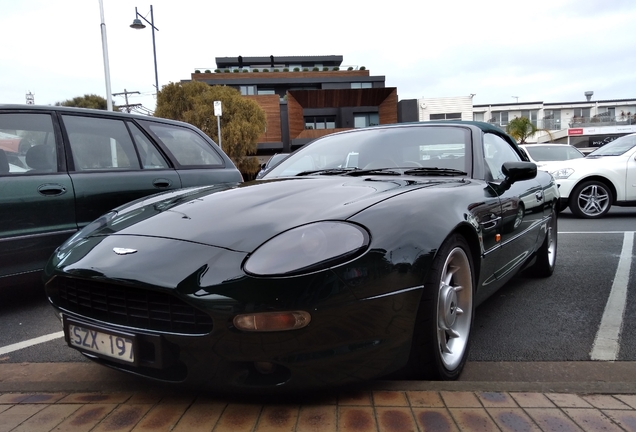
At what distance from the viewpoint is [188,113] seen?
88.2 feet

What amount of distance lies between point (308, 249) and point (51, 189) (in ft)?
8.38

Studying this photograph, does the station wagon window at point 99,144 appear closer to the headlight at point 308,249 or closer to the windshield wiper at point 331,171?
the windshield wiper at point 331,171

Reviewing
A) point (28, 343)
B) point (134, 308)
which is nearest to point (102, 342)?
point (134, 308)

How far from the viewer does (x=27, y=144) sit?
11.7ft

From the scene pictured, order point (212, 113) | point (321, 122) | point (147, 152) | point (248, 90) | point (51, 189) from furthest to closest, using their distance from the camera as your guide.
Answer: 1. point (248, 90)
2. point (321, 122)
3. point (212, 113)
4. point (147, 152)
5. point (51, 189)

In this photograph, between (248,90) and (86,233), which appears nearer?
(86,233)

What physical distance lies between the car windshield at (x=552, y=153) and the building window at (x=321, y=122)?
97.1 feet

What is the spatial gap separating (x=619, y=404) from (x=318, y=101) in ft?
123

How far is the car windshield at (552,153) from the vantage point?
10.4 m

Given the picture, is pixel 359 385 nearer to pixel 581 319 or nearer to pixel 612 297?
pixel 581 319

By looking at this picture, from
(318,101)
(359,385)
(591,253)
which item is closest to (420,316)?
(359,385)

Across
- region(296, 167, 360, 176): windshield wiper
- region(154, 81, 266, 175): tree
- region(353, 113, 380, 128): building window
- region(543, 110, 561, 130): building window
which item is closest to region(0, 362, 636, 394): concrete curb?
region(296, 167, 360, 176): windshield wiper

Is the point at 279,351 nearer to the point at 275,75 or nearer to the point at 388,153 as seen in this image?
the point at 388,153

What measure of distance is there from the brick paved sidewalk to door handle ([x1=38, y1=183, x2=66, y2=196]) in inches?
71.4
